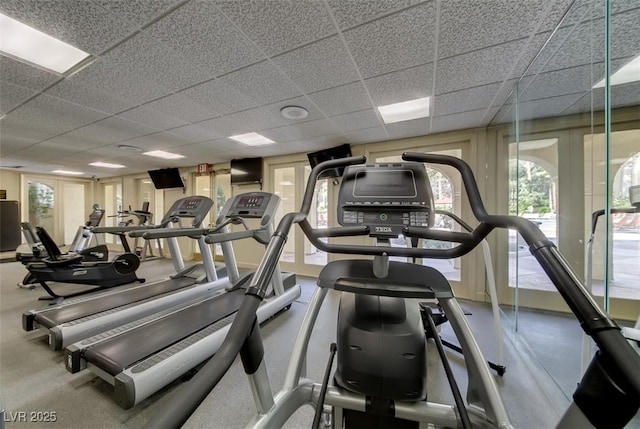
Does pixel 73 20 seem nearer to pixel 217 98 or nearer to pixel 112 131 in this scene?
pixel 217 98

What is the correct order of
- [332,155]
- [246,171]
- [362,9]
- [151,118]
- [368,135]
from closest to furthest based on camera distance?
[362,9] < [151,118] < [368,135] < [332,155] < [246,171]

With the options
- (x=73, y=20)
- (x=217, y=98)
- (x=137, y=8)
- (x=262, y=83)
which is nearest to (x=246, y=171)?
(x=217, y=98)

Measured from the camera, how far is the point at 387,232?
3.35 ft

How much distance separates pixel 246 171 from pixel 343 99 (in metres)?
3.20

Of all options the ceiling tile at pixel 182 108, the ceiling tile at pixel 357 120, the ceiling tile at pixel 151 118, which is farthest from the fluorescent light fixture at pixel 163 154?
the ceiling tile at pixel 357 120

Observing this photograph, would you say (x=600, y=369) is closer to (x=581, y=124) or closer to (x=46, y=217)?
(x=581, y=124)

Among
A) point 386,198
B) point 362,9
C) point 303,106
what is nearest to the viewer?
point 386,198

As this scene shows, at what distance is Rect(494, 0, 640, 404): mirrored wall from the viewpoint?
1533 mm

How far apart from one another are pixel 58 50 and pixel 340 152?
10.9ft

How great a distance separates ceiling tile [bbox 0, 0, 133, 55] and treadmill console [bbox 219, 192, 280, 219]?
1684mm

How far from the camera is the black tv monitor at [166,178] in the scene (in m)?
5.96

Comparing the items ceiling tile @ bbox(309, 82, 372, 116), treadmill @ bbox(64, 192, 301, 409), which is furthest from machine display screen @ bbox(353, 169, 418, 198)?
ceiling tile @ bbox(309, 82, 372, 116)

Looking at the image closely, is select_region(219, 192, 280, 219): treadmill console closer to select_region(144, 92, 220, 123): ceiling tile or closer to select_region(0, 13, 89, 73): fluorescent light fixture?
select_region(144, 92, 220, 123): ceiling tile

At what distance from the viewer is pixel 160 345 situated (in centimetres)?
174
